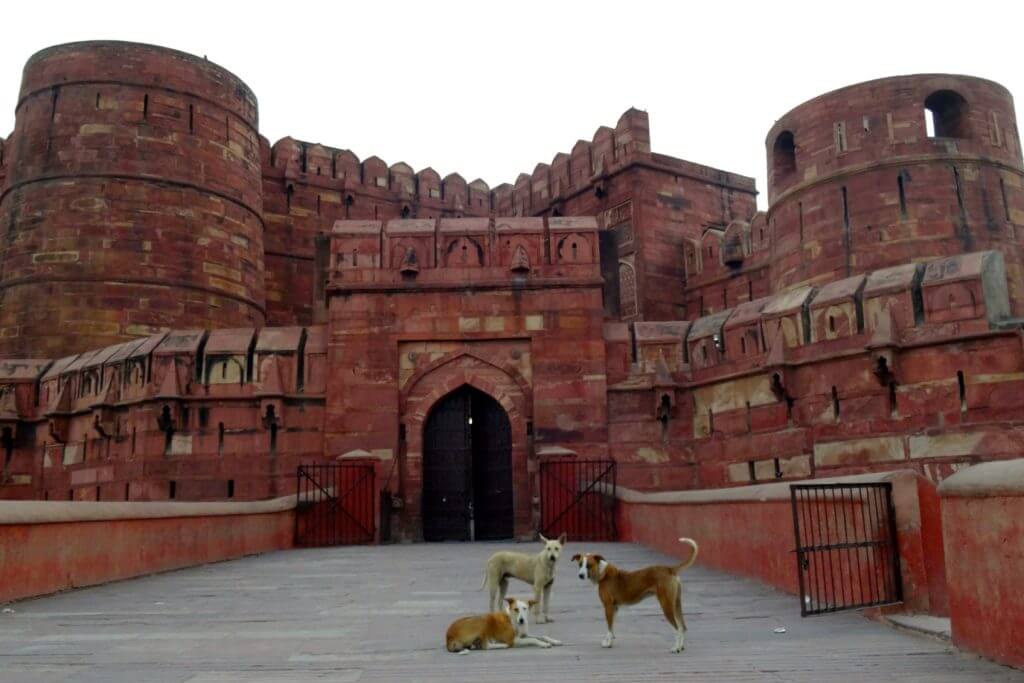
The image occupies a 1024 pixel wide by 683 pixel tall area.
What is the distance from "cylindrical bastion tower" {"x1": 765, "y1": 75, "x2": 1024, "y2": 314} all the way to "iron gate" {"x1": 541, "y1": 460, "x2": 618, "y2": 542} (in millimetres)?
7143

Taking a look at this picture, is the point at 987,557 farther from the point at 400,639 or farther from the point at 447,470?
the point at 447,470

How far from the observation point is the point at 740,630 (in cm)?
536

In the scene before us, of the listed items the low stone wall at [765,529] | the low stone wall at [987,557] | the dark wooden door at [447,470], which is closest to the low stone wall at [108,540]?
the dark wooden door at [447,470]

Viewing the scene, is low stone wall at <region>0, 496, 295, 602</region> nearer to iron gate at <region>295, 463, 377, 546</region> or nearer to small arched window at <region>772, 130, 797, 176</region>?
iron gate at <region>295, 463, 377, 546</region>

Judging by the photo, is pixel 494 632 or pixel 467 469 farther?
pixel 467 469

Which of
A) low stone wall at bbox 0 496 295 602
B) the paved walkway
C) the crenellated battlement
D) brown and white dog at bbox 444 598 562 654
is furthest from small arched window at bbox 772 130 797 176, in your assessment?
brown and white dog at bbox 444 598 562 654

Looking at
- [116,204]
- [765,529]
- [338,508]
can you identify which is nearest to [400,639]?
[765,529]

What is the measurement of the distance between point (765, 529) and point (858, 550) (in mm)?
1677

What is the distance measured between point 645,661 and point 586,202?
867 inches

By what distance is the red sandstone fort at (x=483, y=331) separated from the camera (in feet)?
42.6

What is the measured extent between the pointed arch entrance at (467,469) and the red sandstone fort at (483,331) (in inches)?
1.9

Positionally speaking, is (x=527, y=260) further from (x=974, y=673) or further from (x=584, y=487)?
(x=974, y=673)

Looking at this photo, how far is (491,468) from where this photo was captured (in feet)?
50.9

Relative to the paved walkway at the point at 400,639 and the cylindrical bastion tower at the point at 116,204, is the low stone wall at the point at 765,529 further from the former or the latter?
the cylindrical bastion tower at the point at 116,204
